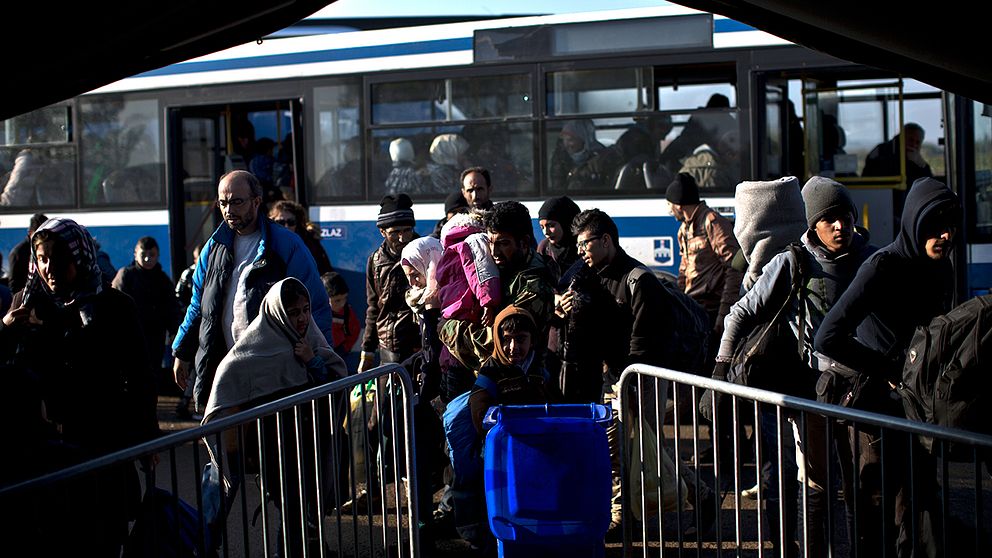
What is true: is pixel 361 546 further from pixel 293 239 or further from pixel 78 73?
pixel 78 73

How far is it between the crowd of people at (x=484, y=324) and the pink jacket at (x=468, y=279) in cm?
1

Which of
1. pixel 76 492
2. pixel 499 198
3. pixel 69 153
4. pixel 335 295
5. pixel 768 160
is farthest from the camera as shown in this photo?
pixel 69 153

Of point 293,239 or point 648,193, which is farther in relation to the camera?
point 648,193

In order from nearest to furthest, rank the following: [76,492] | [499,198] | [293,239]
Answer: [76,492] < [293,239] < [499,198]

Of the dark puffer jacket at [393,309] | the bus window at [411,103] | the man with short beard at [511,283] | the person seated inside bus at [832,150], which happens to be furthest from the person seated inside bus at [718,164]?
the man with short beard at [511,283]

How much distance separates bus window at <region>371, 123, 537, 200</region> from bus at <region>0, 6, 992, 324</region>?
0.02 meters

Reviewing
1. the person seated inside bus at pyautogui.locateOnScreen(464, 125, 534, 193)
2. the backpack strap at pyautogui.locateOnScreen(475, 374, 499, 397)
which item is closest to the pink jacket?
the backpack strap at pyautogui.locateOnScreen(475, 374, 499, 397)

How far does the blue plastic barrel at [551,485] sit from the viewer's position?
4.58 metres

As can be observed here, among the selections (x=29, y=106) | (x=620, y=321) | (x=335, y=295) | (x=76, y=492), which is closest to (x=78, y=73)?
(x=29, y=106)

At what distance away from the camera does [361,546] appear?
6332 millimetres

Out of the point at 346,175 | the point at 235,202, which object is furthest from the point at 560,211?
the point at 346,175

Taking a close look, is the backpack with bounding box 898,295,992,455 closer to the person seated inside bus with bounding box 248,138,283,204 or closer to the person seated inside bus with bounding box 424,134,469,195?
the person seated inside bus with bounding box 424,134,469,195

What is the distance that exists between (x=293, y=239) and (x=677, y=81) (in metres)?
4.97

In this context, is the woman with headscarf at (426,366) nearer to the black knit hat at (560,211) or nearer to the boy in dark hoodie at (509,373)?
the boy in dark hoodie at (509,373)
